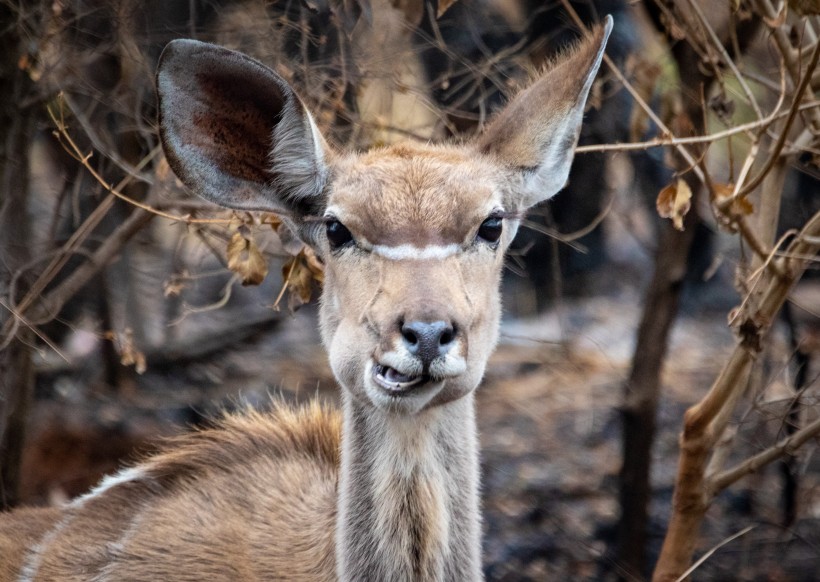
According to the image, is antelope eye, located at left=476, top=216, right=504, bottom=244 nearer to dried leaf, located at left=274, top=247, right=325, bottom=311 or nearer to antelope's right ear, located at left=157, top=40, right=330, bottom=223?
antelope's right ear, located at left=157, top=40, right=330, bottom=223

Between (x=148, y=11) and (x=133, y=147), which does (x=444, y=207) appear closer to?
(x=148, y=11)

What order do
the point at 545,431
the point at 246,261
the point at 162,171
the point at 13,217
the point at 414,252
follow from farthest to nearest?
the point at 545,431, the point at 13,217, the point at 162,171, the point at 246,261, the point at 414,252

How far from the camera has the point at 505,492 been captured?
23.1ft

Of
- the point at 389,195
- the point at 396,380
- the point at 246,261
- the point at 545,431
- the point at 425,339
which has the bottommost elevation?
the point at 545,431

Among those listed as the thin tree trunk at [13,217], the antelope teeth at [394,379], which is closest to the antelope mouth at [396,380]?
the antelope teeth at [394,379]

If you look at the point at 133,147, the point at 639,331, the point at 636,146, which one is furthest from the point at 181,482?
the point at 133,147

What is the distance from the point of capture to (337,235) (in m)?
3.43

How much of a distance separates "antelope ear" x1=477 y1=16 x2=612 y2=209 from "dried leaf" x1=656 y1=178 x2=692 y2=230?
36 cm

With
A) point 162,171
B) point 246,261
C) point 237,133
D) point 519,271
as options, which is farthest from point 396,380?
point 519,271

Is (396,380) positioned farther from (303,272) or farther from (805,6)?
(805,6)

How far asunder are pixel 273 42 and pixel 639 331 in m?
2.26

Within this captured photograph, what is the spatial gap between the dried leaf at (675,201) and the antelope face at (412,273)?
0.60 metres

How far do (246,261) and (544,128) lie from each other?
1142mm

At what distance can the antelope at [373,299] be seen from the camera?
3201 millimetres
